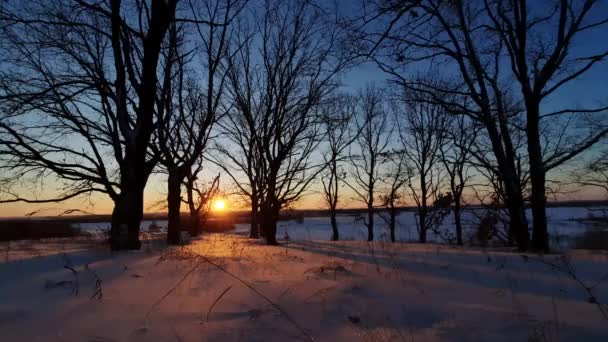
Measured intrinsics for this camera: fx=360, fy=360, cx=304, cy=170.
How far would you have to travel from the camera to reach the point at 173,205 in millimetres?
11828

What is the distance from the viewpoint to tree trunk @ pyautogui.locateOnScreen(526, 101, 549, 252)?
26.5ft

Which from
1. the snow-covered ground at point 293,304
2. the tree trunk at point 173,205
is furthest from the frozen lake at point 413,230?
the snow-covered ground at point 293,304

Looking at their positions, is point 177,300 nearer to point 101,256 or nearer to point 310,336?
point 310,336

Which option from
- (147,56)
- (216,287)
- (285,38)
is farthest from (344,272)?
(285,38)

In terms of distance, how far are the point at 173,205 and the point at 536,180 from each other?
1027 centimetres

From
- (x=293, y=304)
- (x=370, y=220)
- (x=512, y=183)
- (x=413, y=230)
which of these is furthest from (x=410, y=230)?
(x=293, y=304)

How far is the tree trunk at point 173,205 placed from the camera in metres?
11.4

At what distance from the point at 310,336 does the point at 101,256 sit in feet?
14.3

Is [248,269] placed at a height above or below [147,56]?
below

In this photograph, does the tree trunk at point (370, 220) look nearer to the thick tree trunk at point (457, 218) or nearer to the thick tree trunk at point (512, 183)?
the thick tree trunk at point (457, 218)

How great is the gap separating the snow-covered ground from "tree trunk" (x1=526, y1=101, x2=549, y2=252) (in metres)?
4.13

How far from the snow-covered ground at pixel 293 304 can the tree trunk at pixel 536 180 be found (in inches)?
163

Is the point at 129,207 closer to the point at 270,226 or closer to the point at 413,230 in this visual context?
the point at 270,226

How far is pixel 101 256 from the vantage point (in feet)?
17.8
